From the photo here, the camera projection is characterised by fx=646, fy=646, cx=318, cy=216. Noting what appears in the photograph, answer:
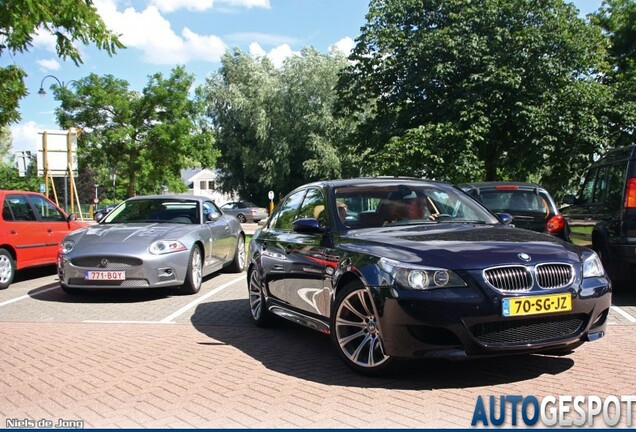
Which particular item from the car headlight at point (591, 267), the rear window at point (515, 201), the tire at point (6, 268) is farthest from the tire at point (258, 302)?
the tire at point (6, 268)

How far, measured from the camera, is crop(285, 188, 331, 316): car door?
5.45 meters

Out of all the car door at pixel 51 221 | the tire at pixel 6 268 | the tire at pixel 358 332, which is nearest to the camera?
the tire at pixel 358 332

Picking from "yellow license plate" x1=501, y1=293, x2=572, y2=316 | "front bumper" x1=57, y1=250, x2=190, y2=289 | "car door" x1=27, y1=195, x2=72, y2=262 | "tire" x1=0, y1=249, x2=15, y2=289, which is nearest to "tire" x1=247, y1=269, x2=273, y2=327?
"front bumper" x1=57, y1=250, x2=190, y2=289

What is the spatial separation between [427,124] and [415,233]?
18.7 m

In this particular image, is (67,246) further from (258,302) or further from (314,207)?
(314,207)

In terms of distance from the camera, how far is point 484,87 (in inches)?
885

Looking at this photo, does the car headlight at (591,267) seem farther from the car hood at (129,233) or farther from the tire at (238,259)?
the tire at (238,259)

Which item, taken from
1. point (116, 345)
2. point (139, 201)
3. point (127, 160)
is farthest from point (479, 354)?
point (127, 160)

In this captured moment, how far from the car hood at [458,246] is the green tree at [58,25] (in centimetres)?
876

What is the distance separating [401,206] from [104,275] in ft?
15.0

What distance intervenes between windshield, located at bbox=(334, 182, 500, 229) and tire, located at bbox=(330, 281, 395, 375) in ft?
2.77

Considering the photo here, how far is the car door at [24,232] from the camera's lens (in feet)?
34.7

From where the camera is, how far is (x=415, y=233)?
5.18 metres

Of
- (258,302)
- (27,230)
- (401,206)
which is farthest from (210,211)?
(401,206)
